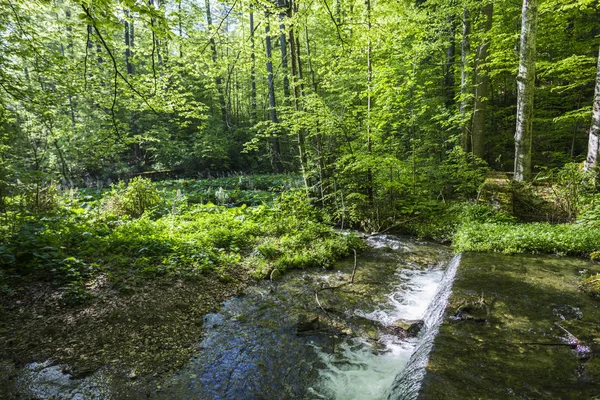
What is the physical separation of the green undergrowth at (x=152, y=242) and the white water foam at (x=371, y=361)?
2034mm

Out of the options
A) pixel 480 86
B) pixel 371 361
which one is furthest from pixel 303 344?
pixel 480 86

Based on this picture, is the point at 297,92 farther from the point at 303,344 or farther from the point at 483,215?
the point at 303,344

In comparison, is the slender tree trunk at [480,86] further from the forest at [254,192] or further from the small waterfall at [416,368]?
the small waterfall at [416,368]

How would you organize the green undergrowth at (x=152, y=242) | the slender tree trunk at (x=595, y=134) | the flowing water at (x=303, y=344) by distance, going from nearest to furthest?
1. the flowing water at (x=303, y=344)
2. the green undergrowth at (x=152, y=242)
3. the slender tree trunk at (x=595, y=134)

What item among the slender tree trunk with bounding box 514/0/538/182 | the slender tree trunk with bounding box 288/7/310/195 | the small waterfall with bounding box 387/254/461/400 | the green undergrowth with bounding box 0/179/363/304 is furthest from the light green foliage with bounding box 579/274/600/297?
the slender tree trunk with bounding box 288/7/310/195

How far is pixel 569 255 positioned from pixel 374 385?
4488mm

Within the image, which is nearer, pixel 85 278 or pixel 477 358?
pixel 477 358

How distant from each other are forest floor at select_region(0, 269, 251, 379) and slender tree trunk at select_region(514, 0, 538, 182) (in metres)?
7.98

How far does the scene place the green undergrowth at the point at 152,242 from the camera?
4.34m

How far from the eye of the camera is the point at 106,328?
→ 11.5 ft

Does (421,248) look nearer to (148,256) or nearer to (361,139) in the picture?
(361,139)

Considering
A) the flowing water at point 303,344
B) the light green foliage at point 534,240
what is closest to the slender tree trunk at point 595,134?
the light green foliage at point 534,240

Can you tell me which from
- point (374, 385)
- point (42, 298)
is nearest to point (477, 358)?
point (374, 385)

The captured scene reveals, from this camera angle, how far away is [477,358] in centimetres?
258
